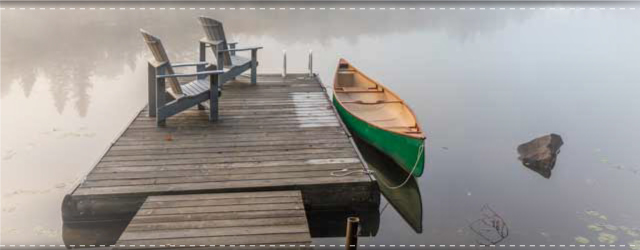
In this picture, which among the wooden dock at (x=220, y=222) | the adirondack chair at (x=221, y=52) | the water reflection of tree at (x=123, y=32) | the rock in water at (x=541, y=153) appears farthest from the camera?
the water reflection of tree at (x=123, y=32)

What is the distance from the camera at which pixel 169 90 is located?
808 cm

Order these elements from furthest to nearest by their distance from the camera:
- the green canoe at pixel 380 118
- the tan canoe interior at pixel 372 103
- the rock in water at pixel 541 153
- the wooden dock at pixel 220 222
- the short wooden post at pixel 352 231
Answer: the rock in water at pixel 541 153
the tan canoe interior at pixel 372 103
the green canoe at pixel 380 118
the wooden dock at pixel 220 222
the short wooden post at pixel 352 231

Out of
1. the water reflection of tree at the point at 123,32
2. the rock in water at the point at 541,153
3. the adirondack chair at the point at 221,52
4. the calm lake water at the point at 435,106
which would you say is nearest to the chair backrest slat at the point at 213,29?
the adirondack chair at the point at 221,52

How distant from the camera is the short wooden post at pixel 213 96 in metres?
7.96

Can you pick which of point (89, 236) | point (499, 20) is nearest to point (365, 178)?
point (89, 236)

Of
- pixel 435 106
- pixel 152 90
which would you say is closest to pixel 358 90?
pixel 435 106

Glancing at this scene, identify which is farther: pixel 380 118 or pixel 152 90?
pixel 380 118

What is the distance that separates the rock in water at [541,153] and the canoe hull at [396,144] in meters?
2.34

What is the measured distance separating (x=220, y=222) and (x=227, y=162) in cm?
162

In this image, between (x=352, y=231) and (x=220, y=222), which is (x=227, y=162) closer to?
(x=220, y=222)

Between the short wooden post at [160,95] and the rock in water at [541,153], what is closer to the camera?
the short wooden post at [160,95]

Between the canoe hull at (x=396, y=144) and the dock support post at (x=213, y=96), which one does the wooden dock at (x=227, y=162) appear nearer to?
the dock support post at (x=213, y=96)

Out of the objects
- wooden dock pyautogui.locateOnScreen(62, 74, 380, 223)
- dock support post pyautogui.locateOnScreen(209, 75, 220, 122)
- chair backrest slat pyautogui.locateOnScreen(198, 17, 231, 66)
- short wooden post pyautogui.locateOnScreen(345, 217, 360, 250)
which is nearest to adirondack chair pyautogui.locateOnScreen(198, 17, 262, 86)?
chair backrest slat pyautogui.locateOnScreen(198, 17, 231, 66)

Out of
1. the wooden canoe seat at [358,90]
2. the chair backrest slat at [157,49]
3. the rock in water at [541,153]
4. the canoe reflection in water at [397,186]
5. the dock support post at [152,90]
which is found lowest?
the canoe reflection in water at [397,186]
